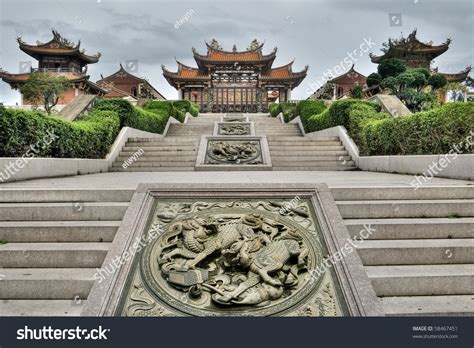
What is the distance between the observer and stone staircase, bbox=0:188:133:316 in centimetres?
286

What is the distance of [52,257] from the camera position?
10.4ft

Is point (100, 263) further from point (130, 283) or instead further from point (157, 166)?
point (157, 166)

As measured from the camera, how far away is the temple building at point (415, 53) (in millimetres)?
26547

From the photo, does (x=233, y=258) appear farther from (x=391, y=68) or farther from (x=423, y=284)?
(x=391, y=68)

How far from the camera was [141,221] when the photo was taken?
3420 mm

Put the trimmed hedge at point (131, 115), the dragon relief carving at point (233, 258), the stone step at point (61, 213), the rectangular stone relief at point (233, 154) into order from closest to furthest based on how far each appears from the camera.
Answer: the dragon relief carving at point (233, 258), the stone step at point (61, 213), the rectangular stone relief at point (233, 154), the trimmed hedge at point (131, 115)

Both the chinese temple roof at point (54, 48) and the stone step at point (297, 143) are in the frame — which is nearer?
the stone step at point (297, 143)

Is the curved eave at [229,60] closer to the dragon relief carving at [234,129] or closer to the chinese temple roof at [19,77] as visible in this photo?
the chinese temple roof at [19,77]

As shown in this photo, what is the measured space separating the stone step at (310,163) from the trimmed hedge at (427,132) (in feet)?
2.57

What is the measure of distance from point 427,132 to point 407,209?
3.23m

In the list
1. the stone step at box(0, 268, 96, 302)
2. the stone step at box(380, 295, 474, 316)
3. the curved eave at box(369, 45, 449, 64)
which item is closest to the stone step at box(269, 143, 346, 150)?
the stone step at box(380, 295, 474, 316)

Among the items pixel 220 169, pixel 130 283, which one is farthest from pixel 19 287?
pixel 220 169

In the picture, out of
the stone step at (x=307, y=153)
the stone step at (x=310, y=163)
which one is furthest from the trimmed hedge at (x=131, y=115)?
the stone step at (x=310, y=163)

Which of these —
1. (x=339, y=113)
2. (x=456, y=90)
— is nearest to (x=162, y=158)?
(x=339, y=113)
